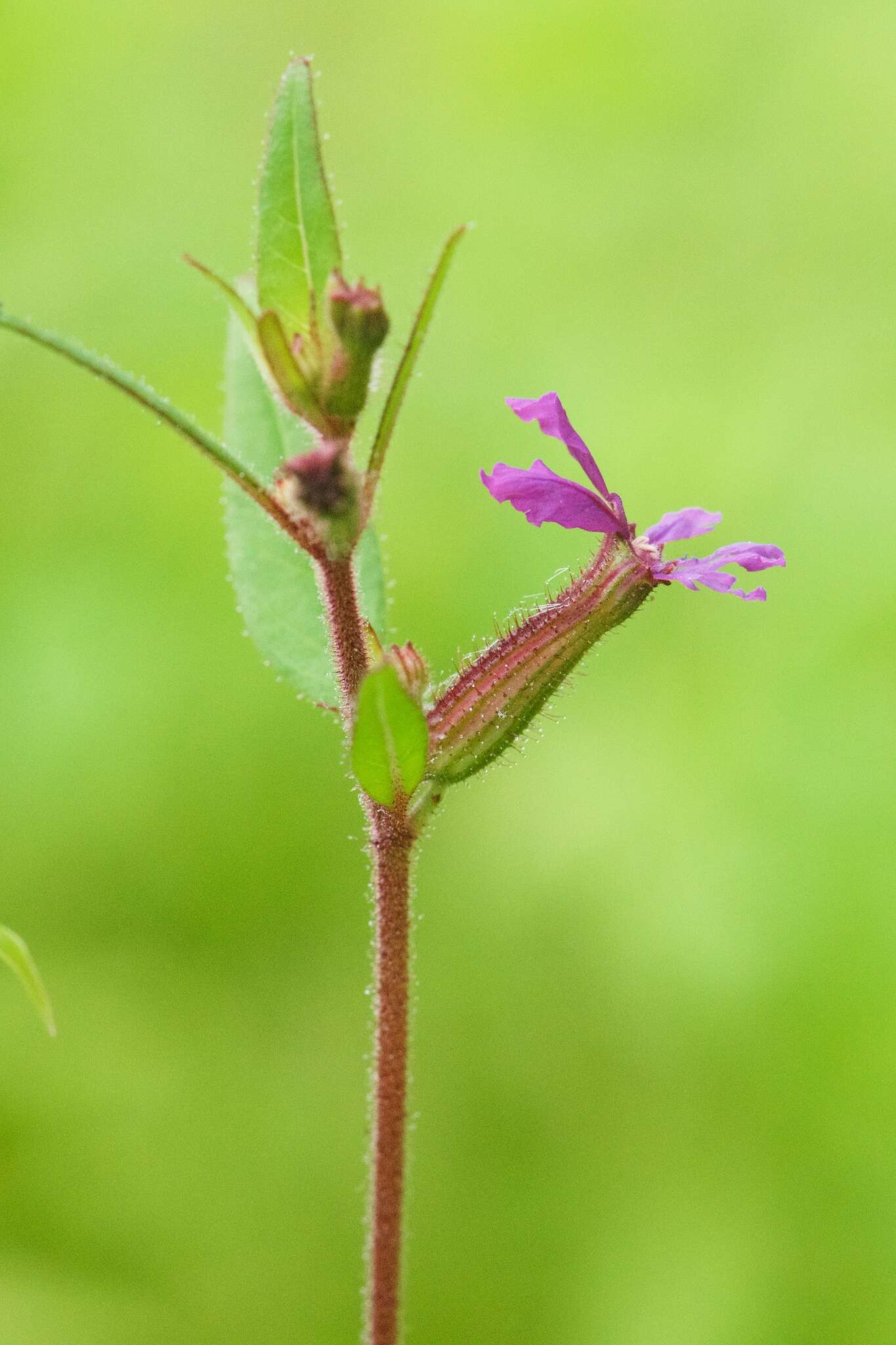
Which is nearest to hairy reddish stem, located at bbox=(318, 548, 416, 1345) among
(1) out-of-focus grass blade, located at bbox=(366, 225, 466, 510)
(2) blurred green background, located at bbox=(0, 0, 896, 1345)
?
(1) out-of-focus grass blade, located at bbox=(366, 225, 466, 510)

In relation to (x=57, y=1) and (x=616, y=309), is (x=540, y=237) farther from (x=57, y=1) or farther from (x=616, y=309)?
(x=57, y=1)

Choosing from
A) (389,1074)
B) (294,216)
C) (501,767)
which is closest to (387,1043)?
(389,1074)

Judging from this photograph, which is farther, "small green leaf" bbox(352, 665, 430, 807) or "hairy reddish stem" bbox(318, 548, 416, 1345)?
"hairy reddish stem" bbox(318, 548, 416, 1345)

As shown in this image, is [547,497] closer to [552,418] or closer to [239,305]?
[552,418]

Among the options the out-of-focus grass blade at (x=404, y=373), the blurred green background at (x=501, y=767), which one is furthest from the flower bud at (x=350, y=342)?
the blurred green background at (x=501, y=767)

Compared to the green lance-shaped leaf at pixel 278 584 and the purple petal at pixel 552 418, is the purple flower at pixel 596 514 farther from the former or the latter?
the green lance-shaped leaf at pixel 278 584

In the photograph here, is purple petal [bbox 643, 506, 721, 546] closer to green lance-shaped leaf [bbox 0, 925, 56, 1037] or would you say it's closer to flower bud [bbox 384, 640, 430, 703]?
flower bud [bbox 384, 640, 430, 703]
